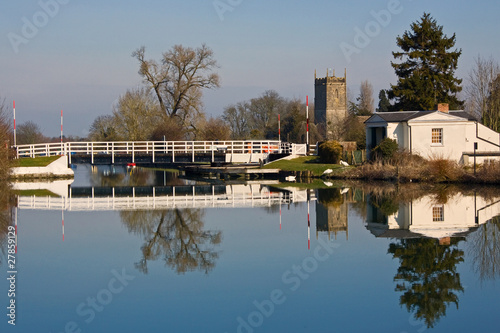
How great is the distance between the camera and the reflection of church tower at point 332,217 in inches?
735

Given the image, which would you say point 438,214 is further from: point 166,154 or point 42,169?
point 42,169

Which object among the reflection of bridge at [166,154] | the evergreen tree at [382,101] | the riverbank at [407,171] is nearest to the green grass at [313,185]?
the riverbank at [407,171]

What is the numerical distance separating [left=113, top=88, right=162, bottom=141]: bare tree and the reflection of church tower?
34.6 m

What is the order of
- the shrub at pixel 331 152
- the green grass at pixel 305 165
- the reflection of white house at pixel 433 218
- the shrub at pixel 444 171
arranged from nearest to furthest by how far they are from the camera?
1. the reflection of white house at pixel 433 218
2. the shrub at pixel 444 171
3. the green grass at pixel 305 165
4. the shrub at pixel 331 152

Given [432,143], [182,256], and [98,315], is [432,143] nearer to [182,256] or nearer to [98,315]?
[182,256]

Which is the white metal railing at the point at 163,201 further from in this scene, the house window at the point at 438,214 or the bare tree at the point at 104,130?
the bare tree at the point at 104,130

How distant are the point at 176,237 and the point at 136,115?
41.3m

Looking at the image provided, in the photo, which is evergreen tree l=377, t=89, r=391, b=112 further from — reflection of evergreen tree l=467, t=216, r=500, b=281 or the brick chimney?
reflection of evergreen tree l=467, t=216, r=500, b=281

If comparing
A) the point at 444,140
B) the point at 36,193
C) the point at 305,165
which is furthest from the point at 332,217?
the point at 305,165

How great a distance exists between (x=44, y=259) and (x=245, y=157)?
31.2 meters

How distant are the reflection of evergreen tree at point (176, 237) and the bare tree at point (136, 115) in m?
34.7

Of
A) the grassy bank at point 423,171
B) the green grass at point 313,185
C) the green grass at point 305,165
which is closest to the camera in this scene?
the grassy bank at point 423,171

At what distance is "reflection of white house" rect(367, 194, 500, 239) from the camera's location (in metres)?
17.7

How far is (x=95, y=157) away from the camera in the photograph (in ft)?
139
